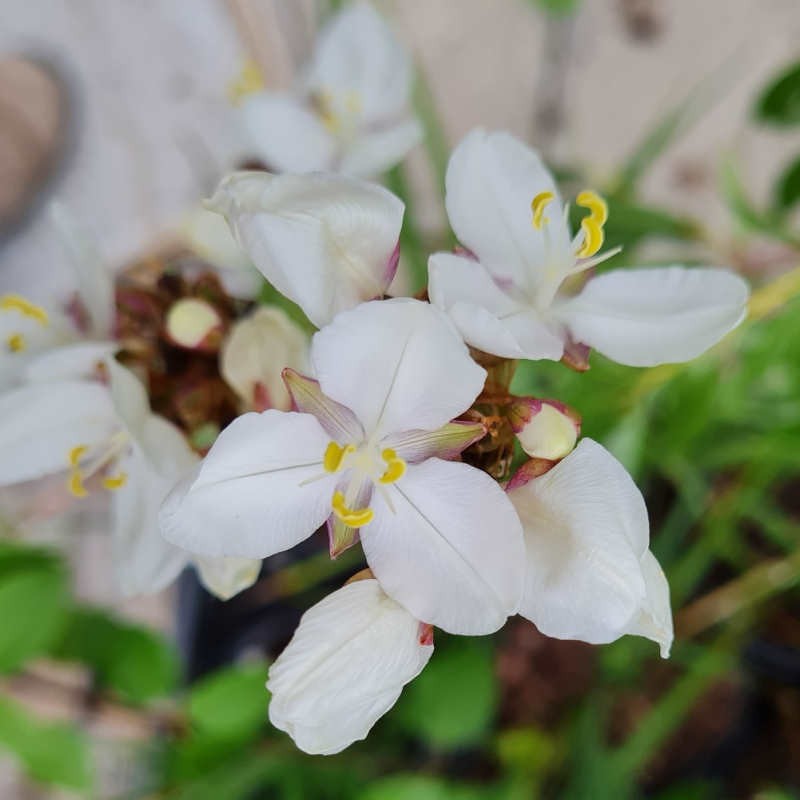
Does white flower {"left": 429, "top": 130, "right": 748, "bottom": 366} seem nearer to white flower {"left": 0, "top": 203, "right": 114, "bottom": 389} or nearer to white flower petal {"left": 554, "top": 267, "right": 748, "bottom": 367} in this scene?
white flower petal {"left": 554, "top": 267, "right": 748, "bottom": 367}

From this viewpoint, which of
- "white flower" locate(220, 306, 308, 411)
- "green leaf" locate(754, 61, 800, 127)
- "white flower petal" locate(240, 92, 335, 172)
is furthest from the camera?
"green leaf" locate(754, 61, 800, 127)

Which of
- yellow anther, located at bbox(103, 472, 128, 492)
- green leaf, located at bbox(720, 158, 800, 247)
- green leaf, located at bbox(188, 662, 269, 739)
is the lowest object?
green leaf, located at bbox(188, 662, 269, 739)

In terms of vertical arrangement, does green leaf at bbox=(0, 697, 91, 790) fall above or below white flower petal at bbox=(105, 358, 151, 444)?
below

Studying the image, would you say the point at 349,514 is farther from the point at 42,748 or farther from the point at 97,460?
the point at 42,748

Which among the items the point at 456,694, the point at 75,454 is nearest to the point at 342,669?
the point at 75,454

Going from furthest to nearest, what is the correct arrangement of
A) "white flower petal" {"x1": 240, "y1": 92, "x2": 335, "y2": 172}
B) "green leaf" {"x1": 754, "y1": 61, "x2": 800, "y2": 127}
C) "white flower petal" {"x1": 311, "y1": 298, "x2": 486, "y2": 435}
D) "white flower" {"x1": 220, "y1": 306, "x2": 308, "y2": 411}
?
"green leaf" {"x1": 754, "y1": 61, "x2": 800, "y2": 127} → "white flower petal" {"x1": 240, "y1": 92, "x2": 335, "y2": 172} → "white flower" {"x1": 220, "y1": 306, "x2": 308, "y2": 411} → "white flower petal" {"x1": 311, "y1": 298, "x2": 486, "y2": 435}

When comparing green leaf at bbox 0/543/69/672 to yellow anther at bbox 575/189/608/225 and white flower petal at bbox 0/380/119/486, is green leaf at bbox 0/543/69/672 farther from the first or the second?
yellow anther at bbox 575/189/608/225

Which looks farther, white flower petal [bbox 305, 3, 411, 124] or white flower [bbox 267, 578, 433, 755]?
white flower petal [bbox 305, 3, 411, 124]

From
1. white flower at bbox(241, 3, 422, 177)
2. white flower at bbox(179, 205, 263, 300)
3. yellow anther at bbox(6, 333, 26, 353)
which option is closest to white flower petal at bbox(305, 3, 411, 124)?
white flower at bbox(241, 3, 422, 177)

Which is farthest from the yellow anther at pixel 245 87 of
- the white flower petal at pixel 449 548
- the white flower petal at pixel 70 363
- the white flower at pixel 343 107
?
the white flower petal at pixel 449 548
